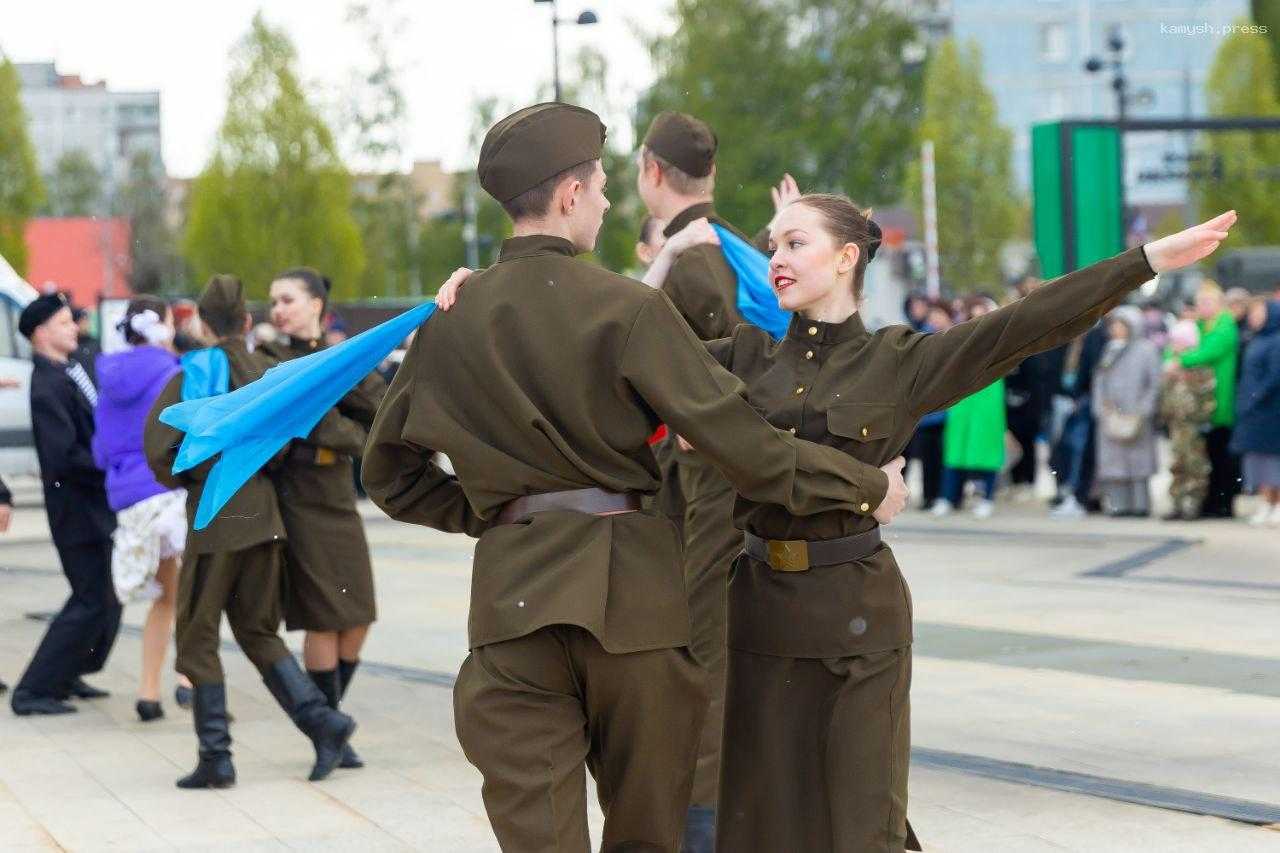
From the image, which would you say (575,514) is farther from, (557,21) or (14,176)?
(14,176)

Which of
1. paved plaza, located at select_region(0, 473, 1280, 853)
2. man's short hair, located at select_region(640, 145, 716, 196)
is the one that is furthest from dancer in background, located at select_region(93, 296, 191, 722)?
man's short hair, located at select_region(640, 145, 716, 196)

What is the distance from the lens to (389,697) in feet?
29.9

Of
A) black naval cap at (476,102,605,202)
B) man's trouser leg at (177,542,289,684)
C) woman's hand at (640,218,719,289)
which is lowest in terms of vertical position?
man's trouser leg at (177,542,289,684)

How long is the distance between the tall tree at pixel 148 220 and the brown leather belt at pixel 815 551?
227 ft

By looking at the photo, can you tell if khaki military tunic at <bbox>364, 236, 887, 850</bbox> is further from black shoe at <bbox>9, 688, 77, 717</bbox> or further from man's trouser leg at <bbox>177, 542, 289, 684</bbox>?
black shoe at <bbox>9, 688, 77, 717</bbox>

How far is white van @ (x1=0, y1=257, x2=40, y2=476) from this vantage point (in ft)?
65.8

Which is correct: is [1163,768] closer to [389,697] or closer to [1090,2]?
[389,697]

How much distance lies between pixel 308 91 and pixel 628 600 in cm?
5375

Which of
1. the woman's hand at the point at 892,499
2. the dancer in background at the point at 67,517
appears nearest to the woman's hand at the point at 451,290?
the woman's hand at the point at 892,499

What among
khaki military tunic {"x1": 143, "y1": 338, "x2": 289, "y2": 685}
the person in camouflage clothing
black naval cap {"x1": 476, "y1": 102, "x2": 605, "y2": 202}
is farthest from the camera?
the person in camouflage clothing

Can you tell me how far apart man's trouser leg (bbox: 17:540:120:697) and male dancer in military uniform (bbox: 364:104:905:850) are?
18.4ft

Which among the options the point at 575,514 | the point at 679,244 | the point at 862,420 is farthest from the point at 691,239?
the point at 575,514

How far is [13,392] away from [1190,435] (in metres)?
11.9

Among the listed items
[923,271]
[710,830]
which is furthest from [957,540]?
[923,271]
